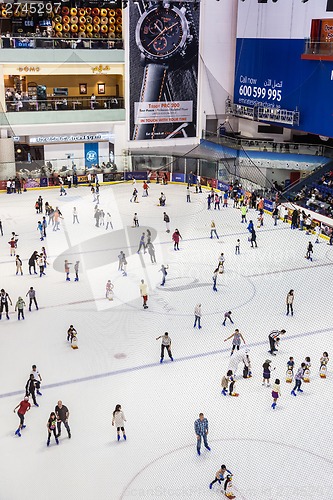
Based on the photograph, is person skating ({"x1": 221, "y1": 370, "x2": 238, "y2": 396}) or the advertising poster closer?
person skating ({"x1": 221, "y1": 370, "x2": 238, "y2": 396})

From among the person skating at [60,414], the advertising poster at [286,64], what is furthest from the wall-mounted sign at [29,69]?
the person skating at [60,414]

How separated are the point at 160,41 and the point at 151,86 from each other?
2928mm

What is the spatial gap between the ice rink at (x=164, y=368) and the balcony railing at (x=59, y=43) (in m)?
14.0

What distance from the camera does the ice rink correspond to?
12.8 metres

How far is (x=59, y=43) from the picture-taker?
39.0 m

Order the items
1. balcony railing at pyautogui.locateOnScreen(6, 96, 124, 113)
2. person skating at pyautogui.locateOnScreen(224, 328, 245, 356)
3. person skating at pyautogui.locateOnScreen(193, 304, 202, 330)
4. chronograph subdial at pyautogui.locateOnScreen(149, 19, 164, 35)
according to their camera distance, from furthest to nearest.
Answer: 1. chronograph subdial at pyautogui.locateOnScreen(149, 19, 164, 35)
2. balcony railing at pyautogui.locateOnScreen(6, 96, 124, 113)
3. person skating at pyautogui.locateOnScreen(193, 304, 202, 330)
4. person skating at pyautogui.locateOnScreen(224, 328, 245, 356)

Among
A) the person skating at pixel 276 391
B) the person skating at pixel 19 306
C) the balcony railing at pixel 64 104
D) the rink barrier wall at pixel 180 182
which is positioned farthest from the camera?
the balcony railing at pixel 64 104

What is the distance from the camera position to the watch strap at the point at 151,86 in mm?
41406

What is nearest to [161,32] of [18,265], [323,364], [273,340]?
[18,265]

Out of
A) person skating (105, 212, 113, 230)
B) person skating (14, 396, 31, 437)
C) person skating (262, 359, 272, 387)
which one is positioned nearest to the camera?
person skating (14, 396, 31, 437)

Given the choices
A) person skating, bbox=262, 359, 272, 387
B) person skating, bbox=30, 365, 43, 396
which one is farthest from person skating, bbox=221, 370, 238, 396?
person skating, bbox=30, 365, 43, 396

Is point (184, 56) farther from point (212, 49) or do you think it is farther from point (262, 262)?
point (262, 262)

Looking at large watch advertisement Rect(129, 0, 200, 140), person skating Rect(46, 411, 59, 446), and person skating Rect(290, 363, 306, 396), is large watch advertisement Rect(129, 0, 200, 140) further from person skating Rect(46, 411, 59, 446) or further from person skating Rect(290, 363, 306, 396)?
person skating Rect(46, 411, 59, 446)

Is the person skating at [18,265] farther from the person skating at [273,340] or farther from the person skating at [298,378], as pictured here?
the person skating at [298,378]
